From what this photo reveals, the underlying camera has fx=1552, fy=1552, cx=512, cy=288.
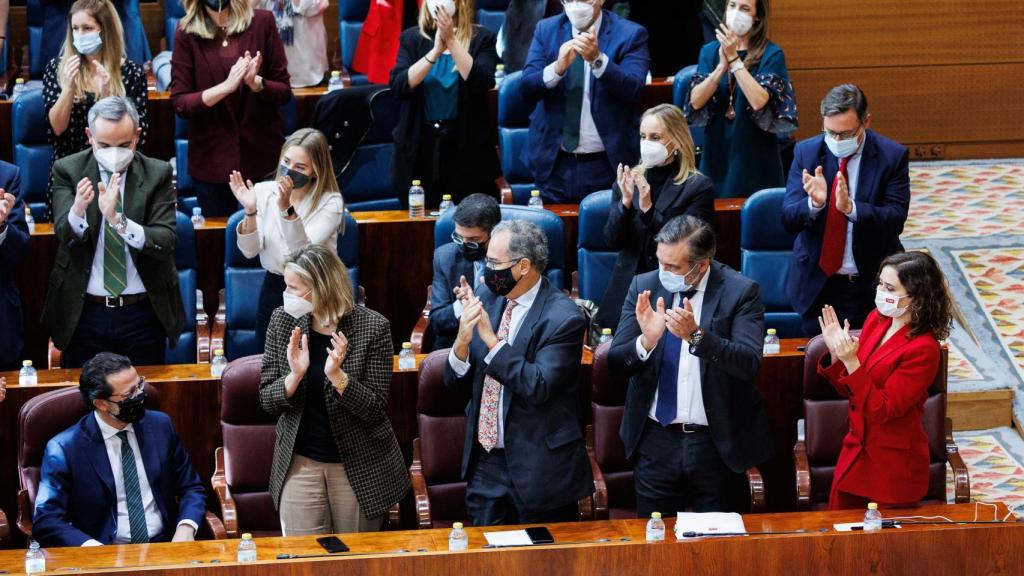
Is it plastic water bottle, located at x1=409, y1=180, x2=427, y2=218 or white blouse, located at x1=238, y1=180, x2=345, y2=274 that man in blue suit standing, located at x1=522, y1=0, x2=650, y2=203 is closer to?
plastic water bottle, located at x1=409, y1=180, x2=427, y2=218

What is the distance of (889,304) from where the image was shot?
3787 millimetres

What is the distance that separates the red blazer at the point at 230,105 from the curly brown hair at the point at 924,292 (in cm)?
235

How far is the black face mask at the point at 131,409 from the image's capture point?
12.6 ft

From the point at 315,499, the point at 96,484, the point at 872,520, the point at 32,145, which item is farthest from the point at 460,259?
the point at 32,145

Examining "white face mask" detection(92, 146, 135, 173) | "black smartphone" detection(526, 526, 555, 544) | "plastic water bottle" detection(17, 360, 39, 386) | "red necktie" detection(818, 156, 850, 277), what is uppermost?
"white face mask" detection(92, 146, 135, 173)

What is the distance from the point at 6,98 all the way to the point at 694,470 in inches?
132

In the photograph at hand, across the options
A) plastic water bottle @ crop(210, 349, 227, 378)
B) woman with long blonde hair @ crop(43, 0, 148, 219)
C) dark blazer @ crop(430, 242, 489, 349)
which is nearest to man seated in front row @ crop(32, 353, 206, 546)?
plastic water bottle @ crop(210, 349, 227, 378)

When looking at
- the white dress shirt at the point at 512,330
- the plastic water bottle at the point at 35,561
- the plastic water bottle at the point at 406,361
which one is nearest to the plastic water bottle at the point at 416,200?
the plastic water bottle at the point at 406,361

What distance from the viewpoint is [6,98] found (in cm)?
591

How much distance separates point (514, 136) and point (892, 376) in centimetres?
218

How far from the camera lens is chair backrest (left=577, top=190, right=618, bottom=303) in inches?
192

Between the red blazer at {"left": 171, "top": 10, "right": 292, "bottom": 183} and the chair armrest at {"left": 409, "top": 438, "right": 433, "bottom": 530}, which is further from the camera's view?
the red blazer at {"left": 171, "top": 10, "right": 292, "bottom": 183}

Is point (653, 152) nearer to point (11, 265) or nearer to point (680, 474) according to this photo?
point (680, 474)

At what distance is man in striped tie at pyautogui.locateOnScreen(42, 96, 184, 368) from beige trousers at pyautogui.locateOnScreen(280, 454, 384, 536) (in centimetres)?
83
